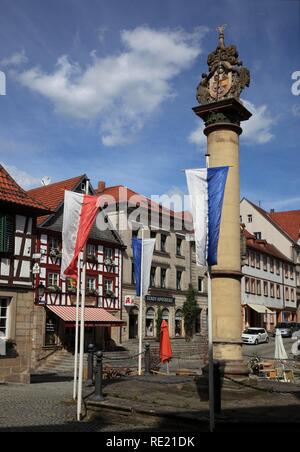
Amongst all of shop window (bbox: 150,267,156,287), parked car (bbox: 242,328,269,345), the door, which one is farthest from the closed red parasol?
parked car (bbox: 242,328,269,345)

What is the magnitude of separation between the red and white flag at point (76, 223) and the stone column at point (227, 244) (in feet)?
14.6

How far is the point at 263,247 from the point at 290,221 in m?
16.3

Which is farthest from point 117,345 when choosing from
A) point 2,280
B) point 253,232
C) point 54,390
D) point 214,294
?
point 253,232

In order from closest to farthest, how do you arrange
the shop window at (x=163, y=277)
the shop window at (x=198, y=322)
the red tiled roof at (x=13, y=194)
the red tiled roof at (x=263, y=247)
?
the red tiled roof at (x=13, y=194), the shop window at (x=163, y=277), the shop window at (x=198, y=322), the red tiled roof at (x=263, y=247)

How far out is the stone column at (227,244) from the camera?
1451 cm

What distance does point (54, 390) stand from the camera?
16906 millimetres

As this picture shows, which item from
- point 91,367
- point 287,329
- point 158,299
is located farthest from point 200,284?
point 91,367

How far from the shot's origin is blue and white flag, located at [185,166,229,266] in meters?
9.91

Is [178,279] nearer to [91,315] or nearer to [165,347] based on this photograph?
[91,315]

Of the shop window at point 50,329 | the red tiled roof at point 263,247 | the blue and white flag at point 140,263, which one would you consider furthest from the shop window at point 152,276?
the blue and white flag at point 140,263

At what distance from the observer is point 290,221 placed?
74.6 meters

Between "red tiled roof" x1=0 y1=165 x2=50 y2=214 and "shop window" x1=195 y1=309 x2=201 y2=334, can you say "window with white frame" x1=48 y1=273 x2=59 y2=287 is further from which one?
"shop window" x1=195 y1=309 x2=201 y2=334

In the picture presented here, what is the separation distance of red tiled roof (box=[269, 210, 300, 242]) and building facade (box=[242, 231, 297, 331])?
19.8 ft

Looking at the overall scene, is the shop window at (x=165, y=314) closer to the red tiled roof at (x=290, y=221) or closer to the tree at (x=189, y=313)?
the tree at (x=189, y=313)
